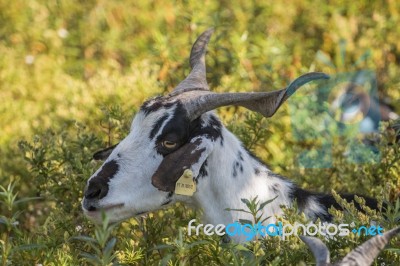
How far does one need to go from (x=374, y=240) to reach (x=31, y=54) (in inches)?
299

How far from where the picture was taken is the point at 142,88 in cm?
670

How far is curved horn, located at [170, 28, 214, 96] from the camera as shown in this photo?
15.6 ft

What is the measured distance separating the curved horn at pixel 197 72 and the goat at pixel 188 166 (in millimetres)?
266

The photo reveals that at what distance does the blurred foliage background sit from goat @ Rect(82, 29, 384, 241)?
164mm

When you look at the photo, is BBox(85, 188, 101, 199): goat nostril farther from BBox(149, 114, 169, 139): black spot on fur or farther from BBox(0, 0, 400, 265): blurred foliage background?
BBox(149, 114, 169, 139): black spot on fur

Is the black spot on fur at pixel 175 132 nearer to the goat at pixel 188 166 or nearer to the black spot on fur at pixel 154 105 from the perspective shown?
the goat at pixel 188 166

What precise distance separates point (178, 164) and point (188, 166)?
0.05 metres

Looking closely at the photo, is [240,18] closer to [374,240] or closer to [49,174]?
[49,174]

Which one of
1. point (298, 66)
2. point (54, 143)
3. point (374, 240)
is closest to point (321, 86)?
point (298, 66)

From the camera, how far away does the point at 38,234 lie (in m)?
4.42

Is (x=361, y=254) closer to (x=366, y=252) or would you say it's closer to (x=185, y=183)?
(x=366, y=252)

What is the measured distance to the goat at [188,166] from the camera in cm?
417

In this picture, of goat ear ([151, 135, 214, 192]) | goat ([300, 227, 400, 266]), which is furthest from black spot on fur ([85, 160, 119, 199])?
goat ([300, 227, 400, 266])

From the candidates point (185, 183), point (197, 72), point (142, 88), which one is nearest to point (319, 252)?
point (185, 183)
